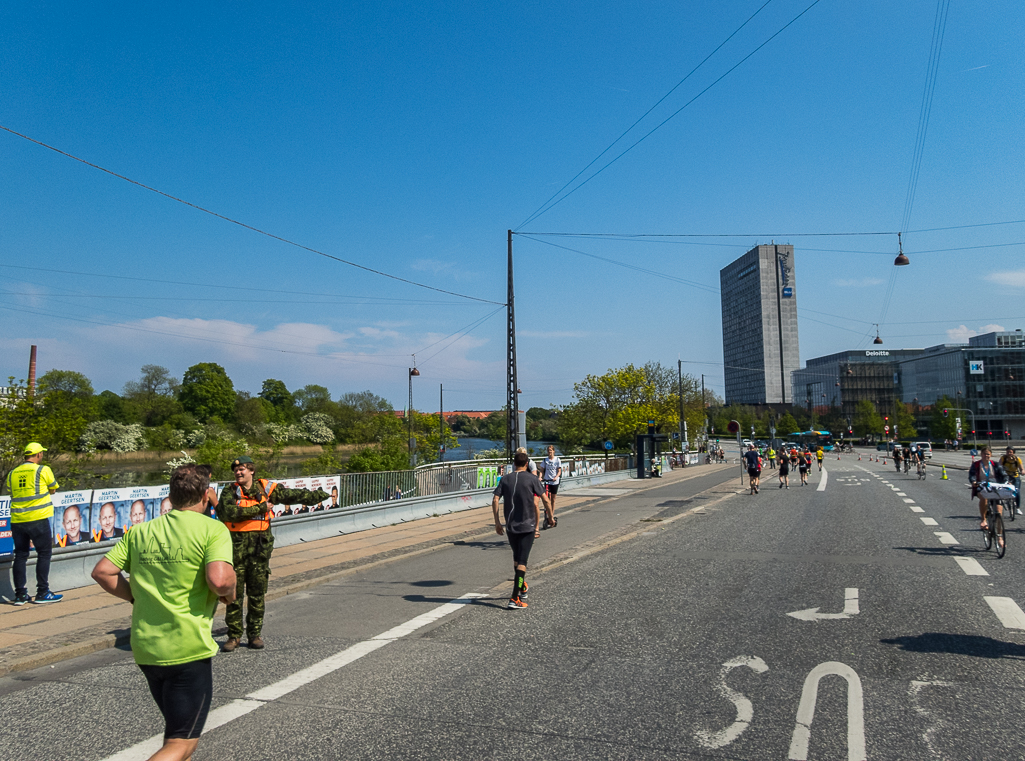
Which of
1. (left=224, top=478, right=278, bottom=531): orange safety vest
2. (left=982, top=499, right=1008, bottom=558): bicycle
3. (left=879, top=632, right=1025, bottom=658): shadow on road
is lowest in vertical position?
(left=879, top=632, right=1025, bottom=658): shadow on road

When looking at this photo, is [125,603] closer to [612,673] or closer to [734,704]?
[612,673]

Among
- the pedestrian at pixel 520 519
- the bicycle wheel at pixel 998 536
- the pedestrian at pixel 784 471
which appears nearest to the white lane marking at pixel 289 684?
the pedestrian at pixel 520 519

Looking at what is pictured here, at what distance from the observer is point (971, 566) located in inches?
403

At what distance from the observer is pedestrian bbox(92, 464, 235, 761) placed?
317 cm

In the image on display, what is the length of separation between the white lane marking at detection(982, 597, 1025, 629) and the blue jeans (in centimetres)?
1028

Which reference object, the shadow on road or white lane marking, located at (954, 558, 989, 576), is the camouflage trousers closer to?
the shadow on road

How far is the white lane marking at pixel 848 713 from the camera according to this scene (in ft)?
13.1

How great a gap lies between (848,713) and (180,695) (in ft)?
12.9

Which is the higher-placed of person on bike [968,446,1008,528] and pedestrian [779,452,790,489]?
person on bike [968,446,1008,528]

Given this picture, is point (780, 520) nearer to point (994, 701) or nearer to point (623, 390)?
point (994, 701)

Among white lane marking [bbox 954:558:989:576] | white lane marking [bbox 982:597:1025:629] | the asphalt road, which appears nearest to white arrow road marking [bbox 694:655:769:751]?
the asphalt road

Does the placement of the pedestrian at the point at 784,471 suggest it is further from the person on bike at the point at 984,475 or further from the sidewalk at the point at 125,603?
the person on bike at the point at 984,475

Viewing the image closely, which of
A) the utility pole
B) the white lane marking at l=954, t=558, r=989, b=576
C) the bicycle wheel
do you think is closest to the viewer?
the white lane marking at l=954, t=558, r=989, b=576

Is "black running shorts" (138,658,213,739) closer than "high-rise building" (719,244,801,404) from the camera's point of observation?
Yes
